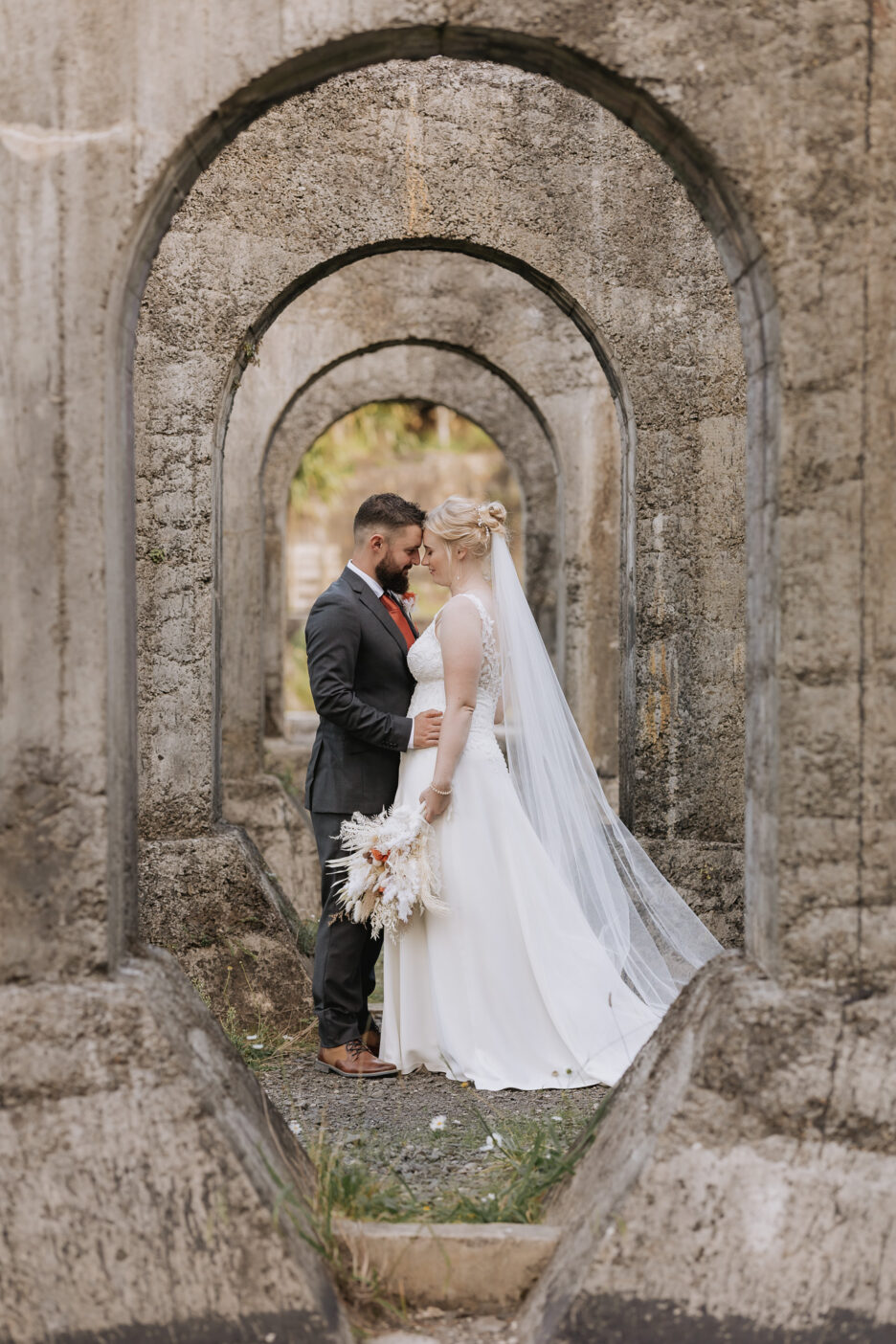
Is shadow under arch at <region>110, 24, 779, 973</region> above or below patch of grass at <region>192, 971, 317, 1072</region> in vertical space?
above

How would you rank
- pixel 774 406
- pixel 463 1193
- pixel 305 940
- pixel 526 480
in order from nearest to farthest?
1. pixel 774 406
2. pixel 463 1193
3. pixel 305 940
4. pixel 526 480

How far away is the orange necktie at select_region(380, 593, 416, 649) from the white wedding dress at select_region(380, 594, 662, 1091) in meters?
0.34

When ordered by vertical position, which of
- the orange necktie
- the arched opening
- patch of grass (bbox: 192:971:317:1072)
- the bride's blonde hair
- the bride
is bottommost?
patch of grass (bbox: 192:971:317:1072)

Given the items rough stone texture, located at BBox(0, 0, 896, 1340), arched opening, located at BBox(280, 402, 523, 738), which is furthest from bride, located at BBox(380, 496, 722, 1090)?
arched opening, located at BBox(280, 402, 523, 738)

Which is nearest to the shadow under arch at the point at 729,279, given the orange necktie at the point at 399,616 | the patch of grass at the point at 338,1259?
the patch of grass at the point at 338,1259

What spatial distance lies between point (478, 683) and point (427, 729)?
0.27 m

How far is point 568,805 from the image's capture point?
15.8ft

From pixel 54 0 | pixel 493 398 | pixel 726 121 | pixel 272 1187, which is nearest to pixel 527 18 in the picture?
pixel 726 121

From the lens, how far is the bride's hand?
15.3ft

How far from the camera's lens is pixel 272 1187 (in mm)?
2740

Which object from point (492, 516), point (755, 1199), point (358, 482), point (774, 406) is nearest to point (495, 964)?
point (492, 516)

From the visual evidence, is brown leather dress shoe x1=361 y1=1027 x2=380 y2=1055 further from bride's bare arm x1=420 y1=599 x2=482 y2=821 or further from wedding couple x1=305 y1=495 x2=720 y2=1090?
bride's bare arm x1=420 y1=599 x2=482 y2=821

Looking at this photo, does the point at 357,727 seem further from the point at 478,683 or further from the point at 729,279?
the point at 729,279

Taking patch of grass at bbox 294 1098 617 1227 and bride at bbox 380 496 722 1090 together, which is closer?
patch of grass at bbox 294 1098 617 1227
